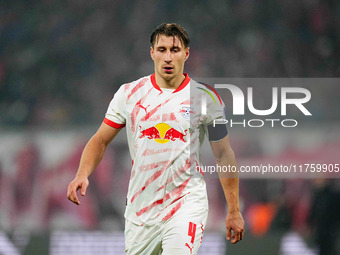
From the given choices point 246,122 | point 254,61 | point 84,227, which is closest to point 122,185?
point 84,227

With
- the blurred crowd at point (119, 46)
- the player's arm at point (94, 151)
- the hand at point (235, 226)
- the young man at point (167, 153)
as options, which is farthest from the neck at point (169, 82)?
the blurred crowd at point (119, 46)

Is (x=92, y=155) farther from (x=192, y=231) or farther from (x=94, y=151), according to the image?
(x=192, y=231)

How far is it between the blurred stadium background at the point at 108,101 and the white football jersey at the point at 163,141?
11.7 feet

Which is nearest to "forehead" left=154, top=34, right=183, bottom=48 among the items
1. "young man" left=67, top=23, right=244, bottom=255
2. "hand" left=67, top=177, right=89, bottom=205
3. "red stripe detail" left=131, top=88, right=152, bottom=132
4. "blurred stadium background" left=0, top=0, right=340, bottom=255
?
"young man" left=67, top=23, right=244, bottom=255

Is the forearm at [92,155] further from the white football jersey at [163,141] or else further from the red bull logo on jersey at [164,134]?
the red bull logo on jersey at [164,134]

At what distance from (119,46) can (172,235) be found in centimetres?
488

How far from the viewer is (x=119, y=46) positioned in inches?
332

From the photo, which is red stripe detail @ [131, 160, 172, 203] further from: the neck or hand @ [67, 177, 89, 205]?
the neck

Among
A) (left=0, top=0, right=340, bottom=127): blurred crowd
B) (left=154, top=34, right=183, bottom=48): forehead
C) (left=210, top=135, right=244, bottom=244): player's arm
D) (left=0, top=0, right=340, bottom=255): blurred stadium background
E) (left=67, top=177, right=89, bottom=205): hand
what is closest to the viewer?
(left=67, top=177, right=89, bottom=205): hand

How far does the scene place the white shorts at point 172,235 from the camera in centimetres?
390

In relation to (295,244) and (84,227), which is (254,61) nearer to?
(295,244)

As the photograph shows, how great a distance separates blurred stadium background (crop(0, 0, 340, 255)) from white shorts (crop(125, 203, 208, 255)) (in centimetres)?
353

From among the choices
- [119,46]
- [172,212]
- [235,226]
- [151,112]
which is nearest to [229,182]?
[235,226]

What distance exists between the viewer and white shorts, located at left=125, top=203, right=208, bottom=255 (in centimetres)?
390
